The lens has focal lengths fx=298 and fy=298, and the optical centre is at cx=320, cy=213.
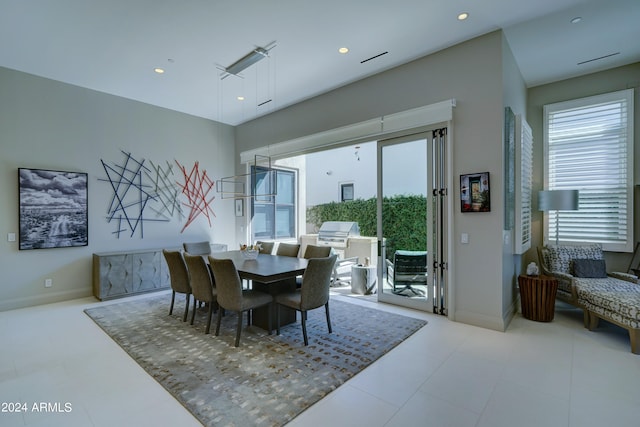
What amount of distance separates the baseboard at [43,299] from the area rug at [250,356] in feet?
2.94

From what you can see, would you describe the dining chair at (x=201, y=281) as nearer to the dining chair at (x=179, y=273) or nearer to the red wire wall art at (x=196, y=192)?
the dining chair at (x=179, y=273)

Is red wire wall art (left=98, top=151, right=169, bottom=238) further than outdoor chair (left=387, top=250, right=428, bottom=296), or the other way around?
red wire wall art (left=98, top=151, right=169, bottom=238)

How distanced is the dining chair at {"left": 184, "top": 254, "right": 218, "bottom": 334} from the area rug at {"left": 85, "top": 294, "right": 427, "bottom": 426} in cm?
36

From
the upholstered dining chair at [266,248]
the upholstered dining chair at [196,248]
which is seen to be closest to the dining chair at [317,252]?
the upholstered dining chair at [266,248]

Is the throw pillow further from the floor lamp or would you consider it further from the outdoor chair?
the outdoor chair

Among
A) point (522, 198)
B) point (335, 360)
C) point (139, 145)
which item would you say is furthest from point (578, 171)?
point (139, 145)

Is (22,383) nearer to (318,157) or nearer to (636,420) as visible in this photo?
(636,420)

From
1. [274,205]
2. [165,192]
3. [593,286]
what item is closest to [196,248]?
[165,192]

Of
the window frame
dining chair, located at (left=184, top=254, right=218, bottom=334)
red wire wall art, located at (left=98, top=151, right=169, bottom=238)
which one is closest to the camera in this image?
dining chair, located at (left=184, top=254, right=218, bottom=334)

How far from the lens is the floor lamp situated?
4090mm

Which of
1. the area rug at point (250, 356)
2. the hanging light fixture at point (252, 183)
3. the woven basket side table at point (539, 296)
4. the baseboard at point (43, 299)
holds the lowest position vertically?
the area rug at point (250, 356)

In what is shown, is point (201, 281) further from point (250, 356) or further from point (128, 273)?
point (128, 273)

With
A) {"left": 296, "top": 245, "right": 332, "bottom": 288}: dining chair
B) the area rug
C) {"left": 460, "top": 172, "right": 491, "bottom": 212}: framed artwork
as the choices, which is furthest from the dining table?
{"left": 460, "top": 172, "right": 491, "bottom": 212}: framed artwork

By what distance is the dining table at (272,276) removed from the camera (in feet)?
10.2
